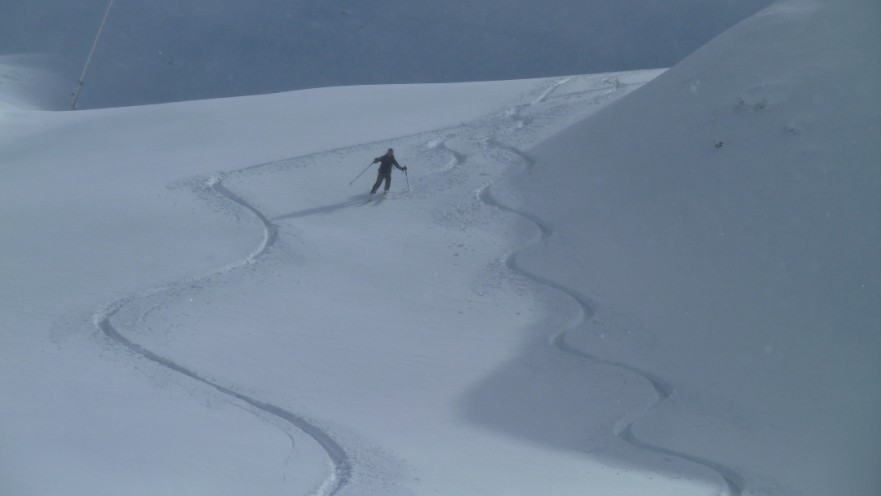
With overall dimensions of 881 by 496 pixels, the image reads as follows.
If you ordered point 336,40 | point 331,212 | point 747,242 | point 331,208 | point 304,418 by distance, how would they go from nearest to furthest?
point 304,418 < point 747,242 < point 331,212 < point 331,208 < point 336,40

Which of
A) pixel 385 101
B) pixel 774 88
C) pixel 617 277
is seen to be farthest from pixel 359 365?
pixel 385 101

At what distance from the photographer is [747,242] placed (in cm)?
1111

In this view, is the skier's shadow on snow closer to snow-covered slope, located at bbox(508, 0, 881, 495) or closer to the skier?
the skier

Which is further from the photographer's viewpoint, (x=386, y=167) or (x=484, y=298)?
(x=386, y=167)

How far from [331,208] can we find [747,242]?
5.74m

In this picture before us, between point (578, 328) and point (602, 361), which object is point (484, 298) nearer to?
point (578, 328)

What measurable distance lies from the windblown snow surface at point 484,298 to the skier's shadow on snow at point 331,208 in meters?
0.06

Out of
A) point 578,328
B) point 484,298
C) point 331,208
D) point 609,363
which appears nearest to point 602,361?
point 609,363

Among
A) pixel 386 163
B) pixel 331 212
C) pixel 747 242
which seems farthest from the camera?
pixel 386 163

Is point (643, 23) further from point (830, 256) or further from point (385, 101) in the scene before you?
point (830, 256)

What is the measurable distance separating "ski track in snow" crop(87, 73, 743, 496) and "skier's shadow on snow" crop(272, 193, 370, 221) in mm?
14

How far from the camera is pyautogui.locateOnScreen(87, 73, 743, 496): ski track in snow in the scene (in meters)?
7.62

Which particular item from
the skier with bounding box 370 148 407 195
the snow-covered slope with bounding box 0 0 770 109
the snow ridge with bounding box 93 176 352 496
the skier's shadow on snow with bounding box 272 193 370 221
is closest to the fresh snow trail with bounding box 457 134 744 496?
the skier with bounding box 370 148 407 195

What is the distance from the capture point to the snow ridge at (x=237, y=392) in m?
7.17
